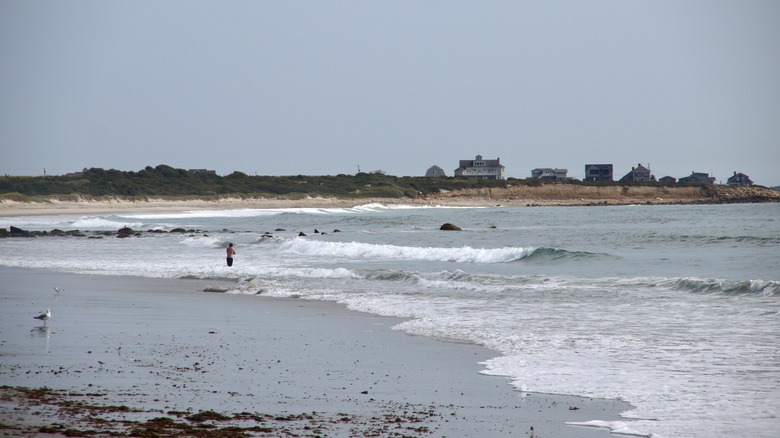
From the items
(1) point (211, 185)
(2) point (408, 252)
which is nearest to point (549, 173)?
(1) point (211, 185)

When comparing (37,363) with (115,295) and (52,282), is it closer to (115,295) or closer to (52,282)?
(115,295)

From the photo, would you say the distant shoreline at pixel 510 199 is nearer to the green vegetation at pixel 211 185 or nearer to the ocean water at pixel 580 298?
the green vegetation at pixel 211 185

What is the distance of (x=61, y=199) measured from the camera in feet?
280

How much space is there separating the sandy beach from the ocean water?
0.65m

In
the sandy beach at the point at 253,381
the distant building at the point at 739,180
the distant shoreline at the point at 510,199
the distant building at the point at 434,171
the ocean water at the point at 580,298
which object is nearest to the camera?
the sandy beach at the point at 253,381

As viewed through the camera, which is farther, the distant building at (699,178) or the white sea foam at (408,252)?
the distant building at (699,178)

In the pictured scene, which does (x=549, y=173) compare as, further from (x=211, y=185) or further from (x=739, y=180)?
(x=211, y=185)

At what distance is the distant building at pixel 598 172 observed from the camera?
16238 centimetres

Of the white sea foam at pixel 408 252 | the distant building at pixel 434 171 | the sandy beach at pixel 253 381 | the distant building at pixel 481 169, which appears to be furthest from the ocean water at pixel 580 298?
the distant building at pixel 434 171

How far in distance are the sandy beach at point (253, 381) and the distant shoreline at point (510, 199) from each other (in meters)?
74.2

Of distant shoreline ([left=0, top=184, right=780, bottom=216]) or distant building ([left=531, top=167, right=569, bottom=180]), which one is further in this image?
distant building ([left=531, top=167, right=569, bottom=180])

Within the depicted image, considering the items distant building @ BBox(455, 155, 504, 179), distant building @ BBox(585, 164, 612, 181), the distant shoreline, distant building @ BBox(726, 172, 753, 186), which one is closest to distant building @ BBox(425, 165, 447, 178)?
distant building @ BBox(455, 155, 504, 179)

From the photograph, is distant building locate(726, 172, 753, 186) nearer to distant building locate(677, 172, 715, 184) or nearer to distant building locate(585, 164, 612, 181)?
distant building locate(677, 172, 715, 184)

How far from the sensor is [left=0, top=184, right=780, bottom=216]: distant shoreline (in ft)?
297
